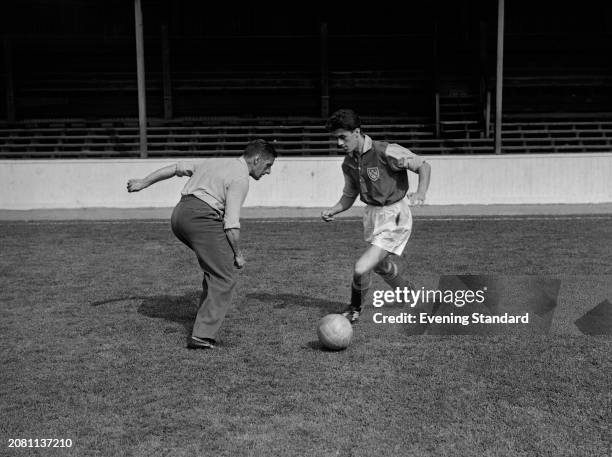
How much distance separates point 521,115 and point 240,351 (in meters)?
20.2

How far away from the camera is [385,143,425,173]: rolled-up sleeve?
655cm

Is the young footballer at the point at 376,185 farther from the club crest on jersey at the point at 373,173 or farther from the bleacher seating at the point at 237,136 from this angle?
the bleacher seating at the point at 237,136

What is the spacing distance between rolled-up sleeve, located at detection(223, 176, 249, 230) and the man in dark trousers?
0.02 m

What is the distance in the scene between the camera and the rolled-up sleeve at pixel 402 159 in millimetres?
6555

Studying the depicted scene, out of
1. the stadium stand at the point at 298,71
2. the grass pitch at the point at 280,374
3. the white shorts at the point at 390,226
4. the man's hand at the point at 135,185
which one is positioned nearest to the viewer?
the grass pitch at the point at 280,374

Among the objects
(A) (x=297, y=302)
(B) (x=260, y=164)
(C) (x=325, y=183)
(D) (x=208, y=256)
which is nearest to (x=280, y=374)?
(D) (x=208, y=256)

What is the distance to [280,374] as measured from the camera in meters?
5.62

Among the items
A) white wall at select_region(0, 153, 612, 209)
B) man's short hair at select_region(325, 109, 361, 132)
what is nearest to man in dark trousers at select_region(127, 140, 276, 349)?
man's short hair at select_region(325, 109, 361, 132)

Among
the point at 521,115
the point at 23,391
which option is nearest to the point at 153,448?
the point at 23,391

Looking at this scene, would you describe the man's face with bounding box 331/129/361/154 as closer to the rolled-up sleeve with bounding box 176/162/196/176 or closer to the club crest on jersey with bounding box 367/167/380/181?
the club crest on jersey with bounding box 367/167/380/181

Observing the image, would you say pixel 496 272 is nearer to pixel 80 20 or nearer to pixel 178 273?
pixel 178 273

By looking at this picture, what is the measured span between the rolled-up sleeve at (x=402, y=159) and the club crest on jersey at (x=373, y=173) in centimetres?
15

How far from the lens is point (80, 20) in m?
26.5

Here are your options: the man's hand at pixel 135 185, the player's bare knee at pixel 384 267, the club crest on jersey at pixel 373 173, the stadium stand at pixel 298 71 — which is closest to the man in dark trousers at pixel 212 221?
the man's hand at pixel 135 185
